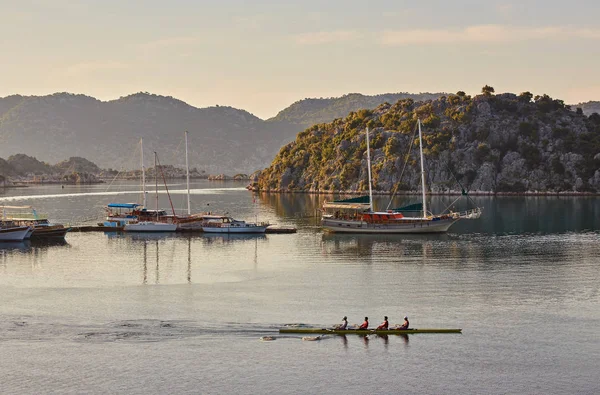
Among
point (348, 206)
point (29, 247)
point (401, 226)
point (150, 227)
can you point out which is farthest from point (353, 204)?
point (29, 247)

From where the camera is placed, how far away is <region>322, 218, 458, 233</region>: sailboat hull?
11738 cm

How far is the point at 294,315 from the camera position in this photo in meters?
60.5

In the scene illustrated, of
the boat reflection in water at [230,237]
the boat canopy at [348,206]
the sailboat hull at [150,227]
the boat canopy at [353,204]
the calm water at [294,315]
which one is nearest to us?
the calm water at [294,315]

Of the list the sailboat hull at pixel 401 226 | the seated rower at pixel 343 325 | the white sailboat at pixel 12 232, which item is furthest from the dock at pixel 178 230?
the seated rower at pixel 343 325

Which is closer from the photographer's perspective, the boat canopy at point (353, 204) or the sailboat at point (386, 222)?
the sailboat at point (386, 222)

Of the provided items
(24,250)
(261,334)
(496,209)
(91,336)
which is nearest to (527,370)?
(261,334)

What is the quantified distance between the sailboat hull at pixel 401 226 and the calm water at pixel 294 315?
1080cm

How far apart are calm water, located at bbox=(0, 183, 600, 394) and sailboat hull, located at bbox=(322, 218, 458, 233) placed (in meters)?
10.8

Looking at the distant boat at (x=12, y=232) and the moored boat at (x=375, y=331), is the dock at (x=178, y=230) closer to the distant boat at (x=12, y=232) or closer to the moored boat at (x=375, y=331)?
the distant boat at (x=12, y=232)

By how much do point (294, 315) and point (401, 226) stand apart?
59.5 metres

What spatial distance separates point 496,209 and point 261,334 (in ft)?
412

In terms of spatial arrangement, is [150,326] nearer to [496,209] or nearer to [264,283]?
[264,283]

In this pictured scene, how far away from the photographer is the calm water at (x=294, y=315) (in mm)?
46656

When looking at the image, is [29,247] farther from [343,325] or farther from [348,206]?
[343,325]
